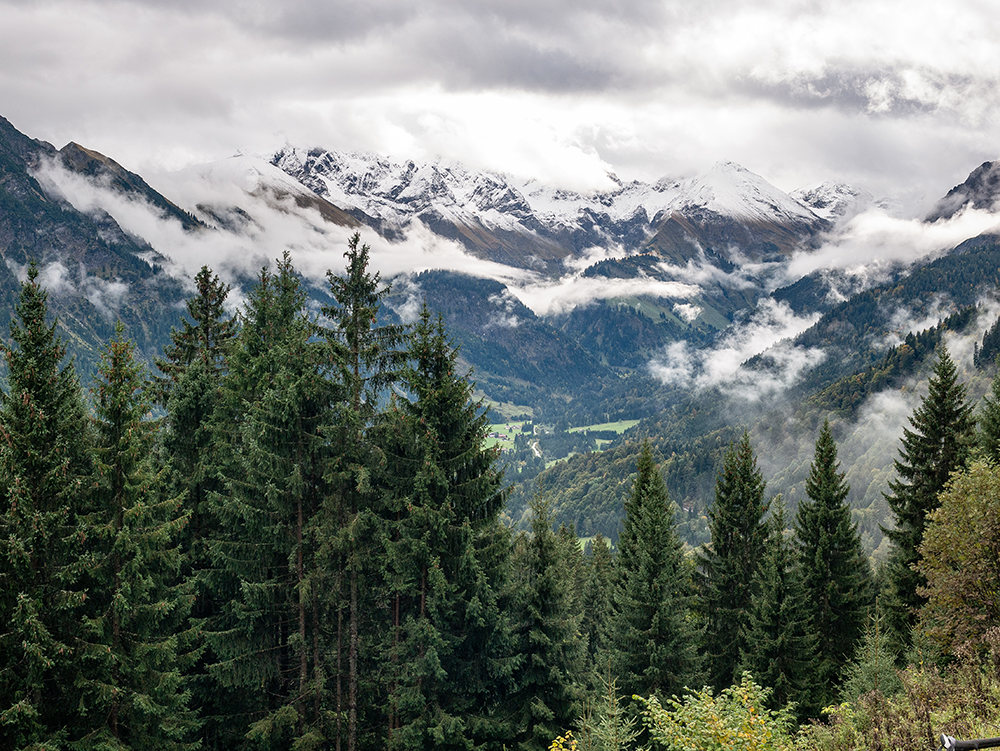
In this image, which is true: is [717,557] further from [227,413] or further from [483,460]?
[227,413]

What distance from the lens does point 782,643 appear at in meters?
37.2

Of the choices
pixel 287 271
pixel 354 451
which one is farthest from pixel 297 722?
pixel 287 271

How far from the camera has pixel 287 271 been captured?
34.2 meters

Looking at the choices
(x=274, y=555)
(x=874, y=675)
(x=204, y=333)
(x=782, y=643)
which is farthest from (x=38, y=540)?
(x=782, y=643)

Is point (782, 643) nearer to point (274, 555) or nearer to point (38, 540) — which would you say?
point (274, 555)

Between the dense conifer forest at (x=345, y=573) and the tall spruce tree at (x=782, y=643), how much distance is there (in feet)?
0.53

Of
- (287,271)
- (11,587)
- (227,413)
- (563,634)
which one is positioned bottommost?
(563,634)

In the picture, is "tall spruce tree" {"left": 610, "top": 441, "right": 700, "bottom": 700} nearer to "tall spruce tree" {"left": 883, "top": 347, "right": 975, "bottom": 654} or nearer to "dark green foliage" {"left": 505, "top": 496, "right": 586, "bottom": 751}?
"dark green foliage" {"left": 505, "top": 496, "right": 586, "bottom": 751}

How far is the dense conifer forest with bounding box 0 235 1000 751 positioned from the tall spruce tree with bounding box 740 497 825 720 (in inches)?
6.3

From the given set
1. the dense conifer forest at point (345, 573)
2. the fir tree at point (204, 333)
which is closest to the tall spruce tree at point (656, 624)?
the dense conifer forest at point (345, 573)

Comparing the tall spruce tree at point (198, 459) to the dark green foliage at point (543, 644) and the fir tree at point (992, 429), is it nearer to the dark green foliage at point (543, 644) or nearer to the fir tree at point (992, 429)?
the dark green foliage at point (543, 644)

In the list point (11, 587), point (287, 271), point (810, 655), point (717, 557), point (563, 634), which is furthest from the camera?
point (717, 557)

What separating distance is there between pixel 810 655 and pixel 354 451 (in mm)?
27714

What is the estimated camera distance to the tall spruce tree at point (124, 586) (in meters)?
24.0
